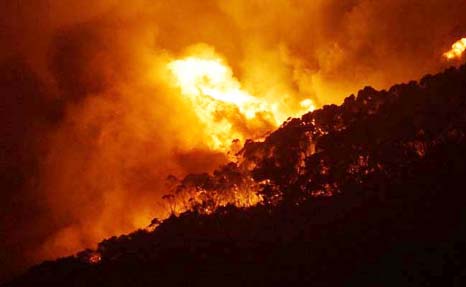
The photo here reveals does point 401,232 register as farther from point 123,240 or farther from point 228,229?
point 123,240

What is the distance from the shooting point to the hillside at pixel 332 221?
172 feet

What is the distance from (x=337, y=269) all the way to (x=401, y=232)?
5.82m

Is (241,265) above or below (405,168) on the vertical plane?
below

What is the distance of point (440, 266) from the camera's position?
1843 inches

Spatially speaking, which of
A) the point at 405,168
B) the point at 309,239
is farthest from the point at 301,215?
the point at 405,168

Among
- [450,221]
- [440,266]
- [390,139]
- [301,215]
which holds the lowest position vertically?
[440,266]

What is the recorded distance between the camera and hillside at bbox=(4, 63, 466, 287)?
5247 centimetres

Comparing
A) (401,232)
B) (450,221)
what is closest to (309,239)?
(401,232)

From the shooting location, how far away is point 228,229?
217 feet

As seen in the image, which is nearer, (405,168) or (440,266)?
(440,266)

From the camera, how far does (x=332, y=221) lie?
6016cm

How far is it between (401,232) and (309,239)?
7.92 meters

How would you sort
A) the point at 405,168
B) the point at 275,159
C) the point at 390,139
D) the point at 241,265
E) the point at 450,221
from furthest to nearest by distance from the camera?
the point at 275,159 < the point at 390,139 < the point at 405,168 < the point at 241,265 < the point at 450,221

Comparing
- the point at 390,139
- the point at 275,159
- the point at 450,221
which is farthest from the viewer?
the point at 275,159
